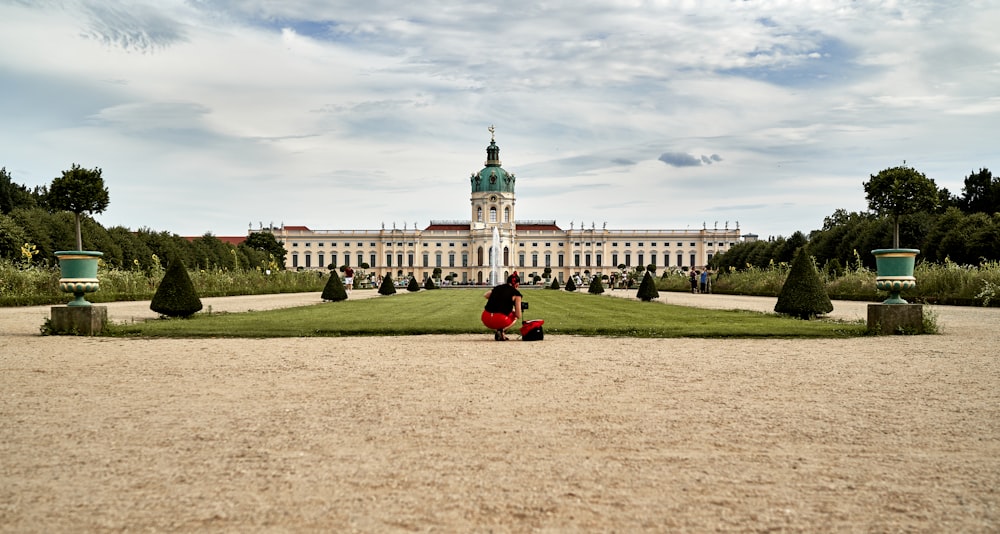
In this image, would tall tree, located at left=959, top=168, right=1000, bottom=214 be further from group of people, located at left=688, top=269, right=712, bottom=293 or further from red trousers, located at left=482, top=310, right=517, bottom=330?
red trousers, located at left=482, top=310, right=517, bottom=330

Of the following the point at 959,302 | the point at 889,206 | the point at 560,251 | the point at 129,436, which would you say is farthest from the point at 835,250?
the point at 560,251

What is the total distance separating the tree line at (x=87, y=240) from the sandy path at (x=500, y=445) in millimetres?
18339

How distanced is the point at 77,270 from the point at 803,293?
387 inches

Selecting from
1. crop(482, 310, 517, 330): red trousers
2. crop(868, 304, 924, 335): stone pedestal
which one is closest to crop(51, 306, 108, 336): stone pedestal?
crop(482, 310, 517, 330): red trousers

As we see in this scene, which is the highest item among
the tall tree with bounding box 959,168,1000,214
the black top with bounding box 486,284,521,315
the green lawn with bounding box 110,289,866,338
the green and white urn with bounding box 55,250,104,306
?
the tall tree with bounding box 959,168,1000,214

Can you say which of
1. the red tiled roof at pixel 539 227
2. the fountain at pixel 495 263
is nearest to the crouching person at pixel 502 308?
the fountain at pixel 495 263

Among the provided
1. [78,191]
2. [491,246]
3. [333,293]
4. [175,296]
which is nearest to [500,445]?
[175,296]

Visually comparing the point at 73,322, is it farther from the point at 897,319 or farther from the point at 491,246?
the point at 491,246

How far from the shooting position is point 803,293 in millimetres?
11797

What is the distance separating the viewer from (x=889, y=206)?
23266 mm

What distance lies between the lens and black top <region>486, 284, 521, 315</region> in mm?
8461

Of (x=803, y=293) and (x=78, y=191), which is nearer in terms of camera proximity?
(x=803, y=293)

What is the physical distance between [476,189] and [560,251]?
12166 millimetres

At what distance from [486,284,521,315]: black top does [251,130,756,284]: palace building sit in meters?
78.6
